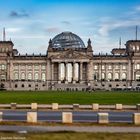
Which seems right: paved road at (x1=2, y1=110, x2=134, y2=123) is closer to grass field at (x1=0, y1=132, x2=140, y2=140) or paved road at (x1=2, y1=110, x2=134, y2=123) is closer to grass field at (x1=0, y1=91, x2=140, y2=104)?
grass field at (x1=0, y1=132, x2=140, y2=140)

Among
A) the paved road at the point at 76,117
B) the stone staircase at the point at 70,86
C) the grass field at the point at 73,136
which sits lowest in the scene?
the grass field at the point at 73,136

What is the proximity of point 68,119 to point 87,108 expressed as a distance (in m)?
19.0

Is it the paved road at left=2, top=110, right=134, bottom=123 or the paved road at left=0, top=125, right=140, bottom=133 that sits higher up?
the paved road at left=2, top=110, right=134, bottom=123

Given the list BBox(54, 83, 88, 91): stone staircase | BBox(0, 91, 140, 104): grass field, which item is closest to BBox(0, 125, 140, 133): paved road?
BBox(0, 91, 140, 104): grass field

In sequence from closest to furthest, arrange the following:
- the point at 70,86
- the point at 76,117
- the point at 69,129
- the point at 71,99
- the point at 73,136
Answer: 1. the point at 73,136
2. the point at 69,129
3. the point at 76,117
4. the point at 71,99
5. the point at 70,86

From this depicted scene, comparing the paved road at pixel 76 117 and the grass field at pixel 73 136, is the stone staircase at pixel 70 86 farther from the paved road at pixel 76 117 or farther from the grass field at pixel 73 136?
the grass field at pixel 73 136

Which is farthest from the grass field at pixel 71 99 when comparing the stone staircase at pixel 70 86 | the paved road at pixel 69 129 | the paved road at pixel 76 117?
the stone staircase at pixel 70 86

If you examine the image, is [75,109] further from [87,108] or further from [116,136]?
[116,136]

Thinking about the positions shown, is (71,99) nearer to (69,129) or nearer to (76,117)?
→ (76,117)

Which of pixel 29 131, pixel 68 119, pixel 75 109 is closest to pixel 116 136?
pixel 29 131

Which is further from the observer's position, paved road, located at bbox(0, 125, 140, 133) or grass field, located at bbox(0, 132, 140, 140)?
paved road, located at bbox(0, 125, 140, 133)

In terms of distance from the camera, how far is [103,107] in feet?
185

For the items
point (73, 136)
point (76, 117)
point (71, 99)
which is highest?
point (71, 99)

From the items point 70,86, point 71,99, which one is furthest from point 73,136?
point 70,86
